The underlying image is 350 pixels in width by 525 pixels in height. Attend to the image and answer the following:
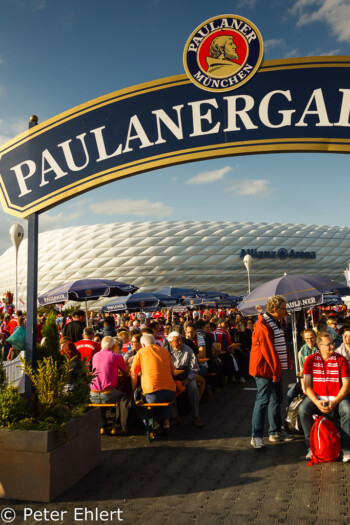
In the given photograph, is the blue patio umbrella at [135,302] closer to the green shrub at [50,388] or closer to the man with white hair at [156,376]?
the man with white hair at [156,376]

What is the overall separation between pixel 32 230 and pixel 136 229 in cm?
6256

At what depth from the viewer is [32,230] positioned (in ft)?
16.7

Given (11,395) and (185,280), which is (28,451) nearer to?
(11,395)

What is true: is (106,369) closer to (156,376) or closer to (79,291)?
(156,376)

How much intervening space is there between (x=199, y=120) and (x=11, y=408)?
347 centimetres

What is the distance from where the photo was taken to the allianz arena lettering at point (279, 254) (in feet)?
212

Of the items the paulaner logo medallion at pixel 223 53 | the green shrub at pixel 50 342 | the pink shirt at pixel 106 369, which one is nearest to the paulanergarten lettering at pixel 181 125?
the paulaner logo medallion at pixel 223 53

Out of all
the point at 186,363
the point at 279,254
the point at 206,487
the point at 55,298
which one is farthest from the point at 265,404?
the point at 279,254

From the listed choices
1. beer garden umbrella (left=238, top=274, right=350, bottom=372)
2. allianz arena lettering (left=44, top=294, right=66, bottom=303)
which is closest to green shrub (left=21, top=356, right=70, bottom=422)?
beer garden umbrella (left=238, top=274, right=350, bottom=372)

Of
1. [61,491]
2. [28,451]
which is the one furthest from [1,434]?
[61,491]

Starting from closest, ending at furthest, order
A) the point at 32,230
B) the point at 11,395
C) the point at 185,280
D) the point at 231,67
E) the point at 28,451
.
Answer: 1. the point at 28,451
2. the point at 11,395
3. the point at 231,67
4. the point at 32,230
5. the point at 185,280

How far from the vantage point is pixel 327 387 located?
4754mm

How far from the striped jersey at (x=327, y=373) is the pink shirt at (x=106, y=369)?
2670 mm

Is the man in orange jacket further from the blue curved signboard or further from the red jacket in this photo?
the blue curved signboard
